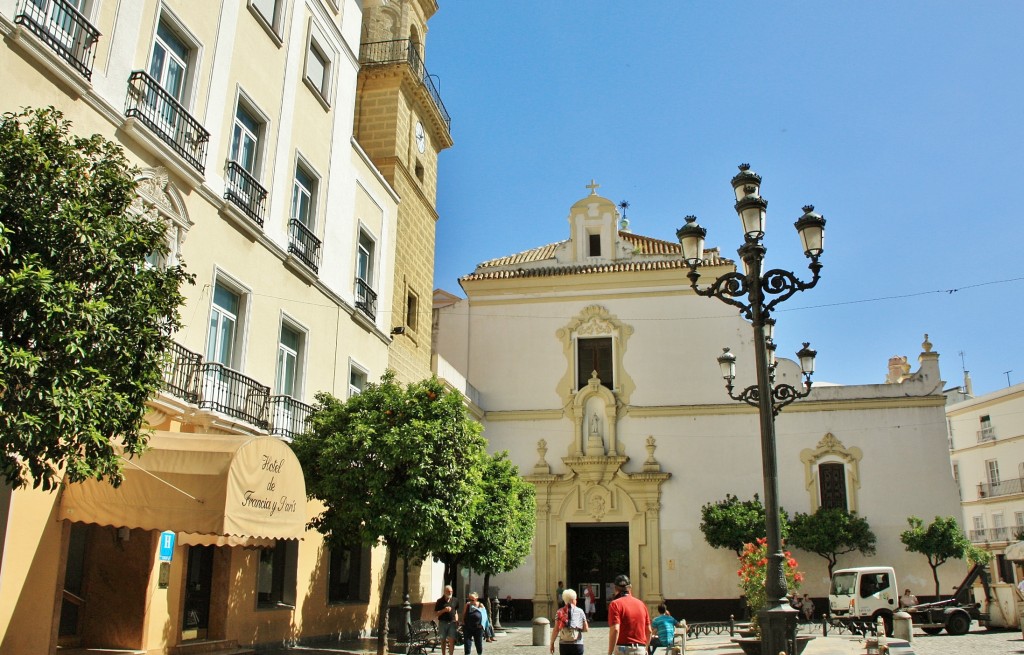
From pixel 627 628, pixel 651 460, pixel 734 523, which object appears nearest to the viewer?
pixel 627 628

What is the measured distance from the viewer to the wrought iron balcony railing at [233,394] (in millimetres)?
12281

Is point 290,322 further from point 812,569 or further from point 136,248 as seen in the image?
point 812,569

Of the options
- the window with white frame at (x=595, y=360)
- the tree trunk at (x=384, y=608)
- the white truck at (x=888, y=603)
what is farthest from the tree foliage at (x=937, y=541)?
the tree trunk at (x=384, y=608)

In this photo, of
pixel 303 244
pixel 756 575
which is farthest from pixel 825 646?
pixel 303 244

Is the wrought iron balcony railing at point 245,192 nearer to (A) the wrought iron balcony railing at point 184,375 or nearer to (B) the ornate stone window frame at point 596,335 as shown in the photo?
(A) the wrought iron balcony railing at point 184,375

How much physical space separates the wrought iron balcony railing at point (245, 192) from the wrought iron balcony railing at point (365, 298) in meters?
4.14

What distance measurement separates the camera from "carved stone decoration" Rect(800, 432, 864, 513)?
28.7 metres

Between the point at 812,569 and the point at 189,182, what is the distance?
23.5 meters

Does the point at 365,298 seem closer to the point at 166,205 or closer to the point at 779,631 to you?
the point at 166,205

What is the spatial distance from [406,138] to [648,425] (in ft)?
45.0

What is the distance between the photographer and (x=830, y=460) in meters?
29.1

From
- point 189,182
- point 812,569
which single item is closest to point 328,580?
point 189,182

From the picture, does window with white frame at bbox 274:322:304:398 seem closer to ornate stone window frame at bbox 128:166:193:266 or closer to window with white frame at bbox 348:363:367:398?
window with white frame at bbox 348:363:367:398

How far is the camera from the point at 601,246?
1292 inches
